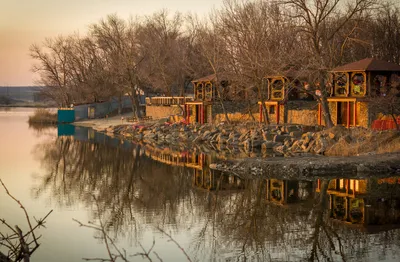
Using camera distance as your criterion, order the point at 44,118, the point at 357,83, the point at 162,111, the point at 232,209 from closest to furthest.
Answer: the point at 232,209 → the point at 357,83 → the point at 162,111 → the point at 44,118

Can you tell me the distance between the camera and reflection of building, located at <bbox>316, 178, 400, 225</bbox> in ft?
55.2

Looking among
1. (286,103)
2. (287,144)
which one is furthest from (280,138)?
(286,103)

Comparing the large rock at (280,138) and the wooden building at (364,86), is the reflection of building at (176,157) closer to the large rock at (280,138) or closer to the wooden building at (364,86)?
the large rock at (280,138)

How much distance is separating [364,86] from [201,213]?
2065 centimetres

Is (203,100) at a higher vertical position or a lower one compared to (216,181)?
higher

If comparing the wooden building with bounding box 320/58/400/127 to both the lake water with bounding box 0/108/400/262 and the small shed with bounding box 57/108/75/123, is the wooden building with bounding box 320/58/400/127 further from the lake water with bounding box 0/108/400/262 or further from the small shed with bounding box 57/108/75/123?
the small shed with bounding box 57/108/75/123

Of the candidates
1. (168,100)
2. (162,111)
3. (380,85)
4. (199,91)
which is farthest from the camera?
(162,111)

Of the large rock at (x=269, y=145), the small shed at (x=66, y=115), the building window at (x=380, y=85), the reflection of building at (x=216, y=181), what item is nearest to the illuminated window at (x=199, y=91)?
the large rock at (x=269, y=145)

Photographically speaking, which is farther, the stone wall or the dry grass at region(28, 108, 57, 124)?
the dry grass at region(28, 108, 57, 124)

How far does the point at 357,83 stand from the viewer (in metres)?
36.4

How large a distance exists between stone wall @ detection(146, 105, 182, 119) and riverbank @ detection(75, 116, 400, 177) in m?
1.58

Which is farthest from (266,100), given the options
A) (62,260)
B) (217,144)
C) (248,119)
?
(62,260)

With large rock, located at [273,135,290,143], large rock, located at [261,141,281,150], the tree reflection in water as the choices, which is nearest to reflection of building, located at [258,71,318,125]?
large rock, located at [273,135,290,143]

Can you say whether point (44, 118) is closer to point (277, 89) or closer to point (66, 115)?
point (66, 115)
